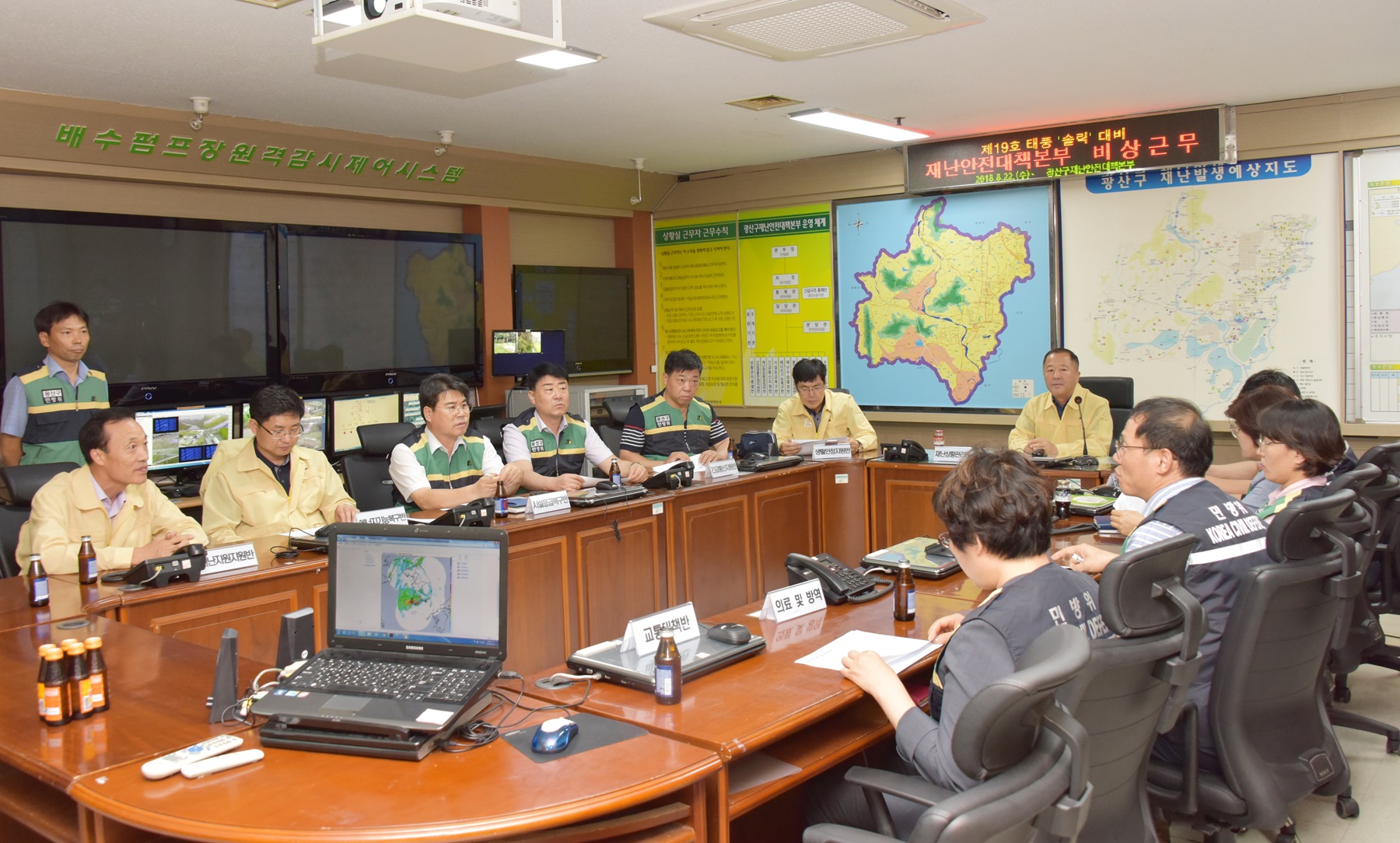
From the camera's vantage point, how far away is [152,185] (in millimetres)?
5820

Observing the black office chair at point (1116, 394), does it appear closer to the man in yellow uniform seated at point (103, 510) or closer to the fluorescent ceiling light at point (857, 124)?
the fluorescent ceiling light at point (857, 124)

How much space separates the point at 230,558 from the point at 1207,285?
569 cm

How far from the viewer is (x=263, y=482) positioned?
4.22 m

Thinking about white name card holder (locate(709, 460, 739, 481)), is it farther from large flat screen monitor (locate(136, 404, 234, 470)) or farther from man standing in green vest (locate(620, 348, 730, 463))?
large flat screen monitor (locate(136, 404, 234, 470))

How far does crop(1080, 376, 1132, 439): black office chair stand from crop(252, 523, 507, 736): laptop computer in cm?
460

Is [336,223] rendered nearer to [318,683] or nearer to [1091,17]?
[1091,17]

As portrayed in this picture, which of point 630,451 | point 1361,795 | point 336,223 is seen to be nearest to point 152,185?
point 336,223

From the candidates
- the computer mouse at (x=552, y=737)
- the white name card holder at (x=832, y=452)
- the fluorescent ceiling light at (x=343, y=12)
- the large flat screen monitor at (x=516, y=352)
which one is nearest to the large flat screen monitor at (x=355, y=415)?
the large flat screen monitor at (x=516, y=352)

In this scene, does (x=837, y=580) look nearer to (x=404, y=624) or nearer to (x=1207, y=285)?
(x=404, y=624)

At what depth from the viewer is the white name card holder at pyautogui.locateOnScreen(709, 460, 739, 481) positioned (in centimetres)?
512

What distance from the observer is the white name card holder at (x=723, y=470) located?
5125 mm

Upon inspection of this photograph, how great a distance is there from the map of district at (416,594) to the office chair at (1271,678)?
5.81 feet

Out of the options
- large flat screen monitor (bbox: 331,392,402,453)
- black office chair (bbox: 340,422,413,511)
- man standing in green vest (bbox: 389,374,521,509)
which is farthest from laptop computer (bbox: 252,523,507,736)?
large flat screen monitor (bbox: 331,392,402,453)

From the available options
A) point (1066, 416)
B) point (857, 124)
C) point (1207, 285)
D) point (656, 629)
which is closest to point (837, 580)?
point (656, 629)
